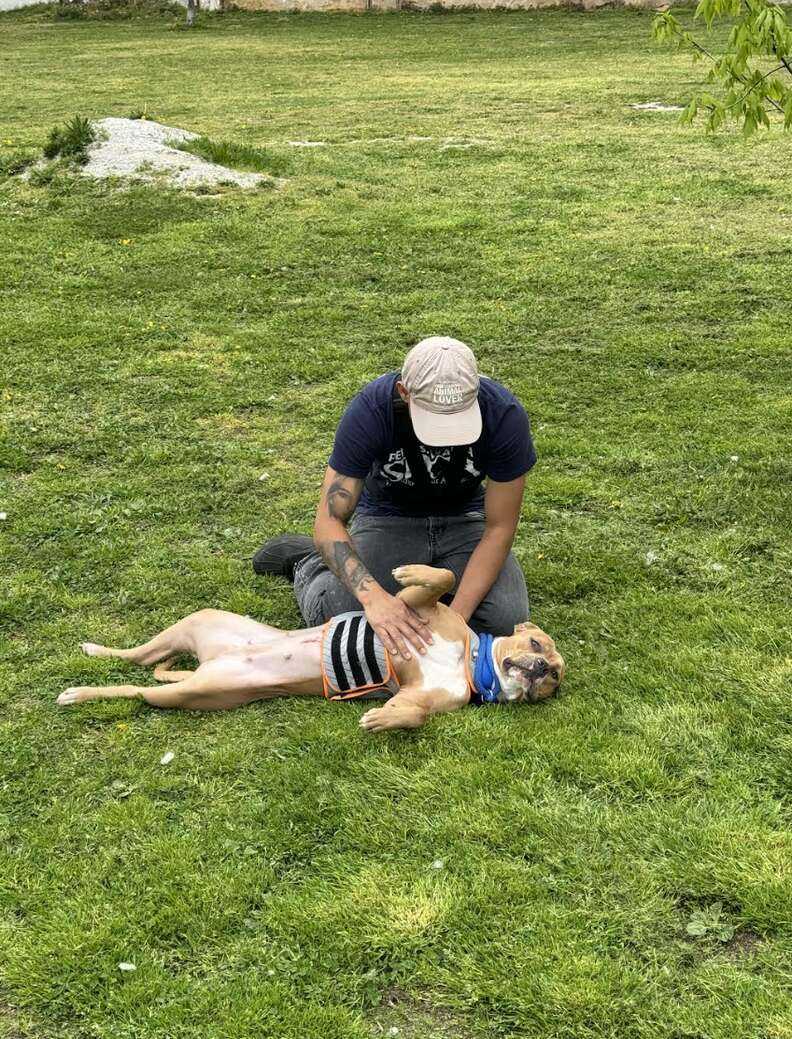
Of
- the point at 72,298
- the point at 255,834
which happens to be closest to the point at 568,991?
the point at 255,834

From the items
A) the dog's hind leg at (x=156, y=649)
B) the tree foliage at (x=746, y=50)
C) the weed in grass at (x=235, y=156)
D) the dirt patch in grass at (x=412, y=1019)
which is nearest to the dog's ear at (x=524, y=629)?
the dog's hind leg at (x=156, y=649)

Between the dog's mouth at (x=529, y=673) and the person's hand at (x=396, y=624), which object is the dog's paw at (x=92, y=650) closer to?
the person's hand at (x=396, y=624)

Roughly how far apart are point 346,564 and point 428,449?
663mm

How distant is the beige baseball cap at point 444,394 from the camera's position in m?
4.60

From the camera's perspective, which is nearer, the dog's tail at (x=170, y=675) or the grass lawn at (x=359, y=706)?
the grass lawn at (x=359, y=706)

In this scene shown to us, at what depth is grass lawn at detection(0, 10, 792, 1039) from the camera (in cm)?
352

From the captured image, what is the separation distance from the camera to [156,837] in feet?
13.4

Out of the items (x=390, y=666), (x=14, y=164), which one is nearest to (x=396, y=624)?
(x=390, y=666)

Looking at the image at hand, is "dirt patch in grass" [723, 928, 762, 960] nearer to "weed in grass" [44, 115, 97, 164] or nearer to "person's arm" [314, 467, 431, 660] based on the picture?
"person's arm" [314, 467, 431, 660]

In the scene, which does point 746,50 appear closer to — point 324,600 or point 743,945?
point 324,600

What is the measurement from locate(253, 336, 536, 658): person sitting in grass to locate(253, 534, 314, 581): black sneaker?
0.27m

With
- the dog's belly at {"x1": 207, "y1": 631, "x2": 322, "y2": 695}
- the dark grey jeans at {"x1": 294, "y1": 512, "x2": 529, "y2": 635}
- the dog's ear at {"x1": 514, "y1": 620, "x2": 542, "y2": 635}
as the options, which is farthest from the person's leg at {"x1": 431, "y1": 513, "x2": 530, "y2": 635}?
the dog's belly at {"x1": 207, "y1": 631, "x2": 322, "y2": 695}

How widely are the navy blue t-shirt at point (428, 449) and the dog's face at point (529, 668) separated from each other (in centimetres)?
78

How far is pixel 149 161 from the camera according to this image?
14000 millimetres
